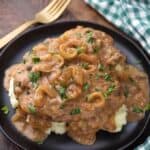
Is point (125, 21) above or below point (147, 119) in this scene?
above

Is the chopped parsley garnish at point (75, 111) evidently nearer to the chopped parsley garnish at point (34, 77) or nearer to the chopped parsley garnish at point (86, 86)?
the chopped parsley garnish at point (86, 86)

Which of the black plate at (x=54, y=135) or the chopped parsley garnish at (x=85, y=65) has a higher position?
the chopped parsley garnish at (x=85, y=65)

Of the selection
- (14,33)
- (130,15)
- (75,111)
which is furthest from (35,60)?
(130,15)

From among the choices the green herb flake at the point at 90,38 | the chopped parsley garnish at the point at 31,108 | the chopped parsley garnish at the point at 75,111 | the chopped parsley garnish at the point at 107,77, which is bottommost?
the chopped parsley garnish at the point at 75,111

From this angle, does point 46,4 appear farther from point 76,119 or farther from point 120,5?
point 76,119

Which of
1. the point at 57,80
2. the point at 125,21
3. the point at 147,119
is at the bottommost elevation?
the point at 147,119

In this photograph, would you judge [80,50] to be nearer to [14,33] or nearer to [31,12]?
[14,33]

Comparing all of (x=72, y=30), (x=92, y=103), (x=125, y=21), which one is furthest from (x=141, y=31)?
(x=92, y=103)

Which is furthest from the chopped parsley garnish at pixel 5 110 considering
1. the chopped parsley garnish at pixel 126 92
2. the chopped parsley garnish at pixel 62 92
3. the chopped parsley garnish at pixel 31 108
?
the chopped parsley garnish at pixel 126 92
